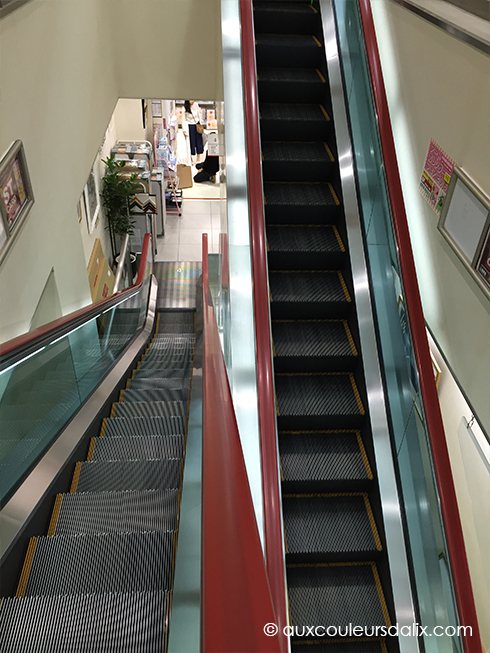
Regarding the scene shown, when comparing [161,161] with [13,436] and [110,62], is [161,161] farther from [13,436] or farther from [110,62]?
[13,436]

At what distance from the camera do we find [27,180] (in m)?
3.97

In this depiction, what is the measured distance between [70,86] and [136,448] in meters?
3.89

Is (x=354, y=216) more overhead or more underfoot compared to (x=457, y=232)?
more overhead

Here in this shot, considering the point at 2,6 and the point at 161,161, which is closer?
A: the point at 2,6

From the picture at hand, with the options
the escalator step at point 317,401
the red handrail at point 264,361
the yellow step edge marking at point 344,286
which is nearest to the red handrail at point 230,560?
the red handrail at point 264,361

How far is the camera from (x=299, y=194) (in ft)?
15.4

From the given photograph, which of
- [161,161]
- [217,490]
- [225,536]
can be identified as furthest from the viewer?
[161,161]

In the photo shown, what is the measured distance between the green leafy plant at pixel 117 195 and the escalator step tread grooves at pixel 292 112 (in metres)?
5.46

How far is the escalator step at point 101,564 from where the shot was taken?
213 cm

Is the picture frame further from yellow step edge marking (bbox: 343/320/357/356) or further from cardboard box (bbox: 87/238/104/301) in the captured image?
cardboard box (bbox: 87/238/104/301)

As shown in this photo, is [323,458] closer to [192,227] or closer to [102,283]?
[102,283]

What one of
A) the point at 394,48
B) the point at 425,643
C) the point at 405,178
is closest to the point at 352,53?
the point at 394,48

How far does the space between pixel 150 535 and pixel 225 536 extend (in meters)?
1.66

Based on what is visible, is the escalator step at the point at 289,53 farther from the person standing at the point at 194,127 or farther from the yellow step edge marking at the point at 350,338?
the person standing at the point at 194,127
